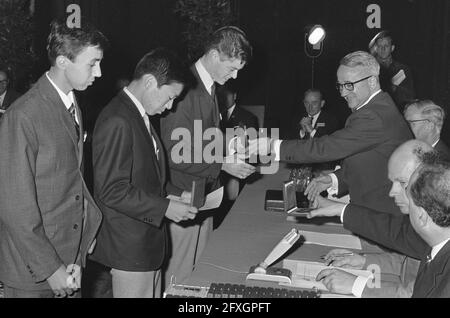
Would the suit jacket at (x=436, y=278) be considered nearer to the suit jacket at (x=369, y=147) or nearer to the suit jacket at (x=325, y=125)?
the suit jacket at (x=369, y=147)

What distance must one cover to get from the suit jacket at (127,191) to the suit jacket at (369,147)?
4.18ft

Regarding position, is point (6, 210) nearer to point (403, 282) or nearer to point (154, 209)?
point (154, 209)

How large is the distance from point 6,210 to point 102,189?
48cm

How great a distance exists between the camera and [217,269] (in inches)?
98.3

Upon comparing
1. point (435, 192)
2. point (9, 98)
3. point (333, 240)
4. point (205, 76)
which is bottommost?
point (333, 240)

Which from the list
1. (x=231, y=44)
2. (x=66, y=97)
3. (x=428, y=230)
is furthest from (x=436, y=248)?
(x=231, y=44)

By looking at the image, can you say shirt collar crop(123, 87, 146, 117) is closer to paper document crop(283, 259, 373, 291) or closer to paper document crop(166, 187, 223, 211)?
paper document crop(166, 187, 223, 211)

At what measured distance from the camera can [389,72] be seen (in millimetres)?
7180

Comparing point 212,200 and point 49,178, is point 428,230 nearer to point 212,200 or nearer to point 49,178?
point 212,200

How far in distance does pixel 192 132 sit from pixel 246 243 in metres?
0.84

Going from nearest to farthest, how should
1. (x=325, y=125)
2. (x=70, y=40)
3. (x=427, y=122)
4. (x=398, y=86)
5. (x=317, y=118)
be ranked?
(x=70, y=40)
(x=427, y=122)
(x=325, y=125)
(x=317, y=118)
(x=398, y=86)

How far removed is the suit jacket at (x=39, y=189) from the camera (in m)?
2.08

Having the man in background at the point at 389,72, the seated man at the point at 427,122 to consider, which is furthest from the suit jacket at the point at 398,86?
the seated man at the point at 427,122
